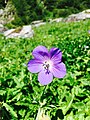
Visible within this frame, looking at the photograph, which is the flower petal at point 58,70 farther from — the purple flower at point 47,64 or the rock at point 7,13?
the rock at point 7,13

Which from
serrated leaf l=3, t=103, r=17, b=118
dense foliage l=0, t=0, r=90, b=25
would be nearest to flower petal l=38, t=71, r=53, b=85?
serrated leaf l=3, t=103, r=17, b=118

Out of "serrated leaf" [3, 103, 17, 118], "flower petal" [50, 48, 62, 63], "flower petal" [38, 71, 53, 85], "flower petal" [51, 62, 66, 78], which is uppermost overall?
"flower petal" [50, 48, 62, 63]

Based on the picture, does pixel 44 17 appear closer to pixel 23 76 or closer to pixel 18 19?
pixel 18 19

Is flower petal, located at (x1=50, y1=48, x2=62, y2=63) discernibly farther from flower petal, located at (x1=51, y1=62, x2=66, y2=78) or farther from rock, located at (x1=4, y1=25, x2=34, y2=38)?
rock, located at (x1=4, y1=25, x2=34, y2=38)

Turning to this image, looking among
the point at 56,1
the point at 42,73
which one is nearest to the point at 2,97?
Answer: the point at 42,73

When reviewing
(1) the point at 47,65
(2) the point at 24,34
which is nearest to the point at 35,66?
(1) the point at 47,65

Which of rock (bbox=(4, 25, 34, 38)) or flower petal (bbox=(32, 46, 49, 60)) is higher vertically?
flower petal (bbox=(32, 46, 49, 60))
